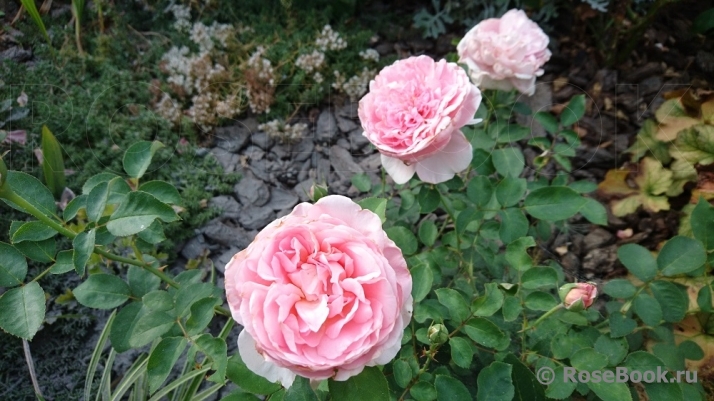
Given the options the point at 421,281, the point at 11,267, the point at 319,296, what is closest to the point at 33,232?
the point at 11,267

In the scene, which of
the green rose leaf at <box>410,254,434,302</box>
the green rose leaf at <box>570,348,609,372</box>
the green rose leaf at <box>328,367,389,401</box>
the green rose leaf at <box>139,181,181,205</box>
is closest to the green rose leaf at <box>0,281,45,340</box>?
the green rose leaf at <box>139,181,181,205</box>

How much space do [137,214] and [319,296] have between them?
0.31 meters

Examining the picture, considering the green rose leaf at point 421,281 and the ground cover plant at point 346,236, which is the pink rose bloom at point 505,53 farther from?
the green rose leaf at point 421,281

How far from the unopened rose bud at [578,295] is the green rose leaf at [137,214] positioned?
1.95ft

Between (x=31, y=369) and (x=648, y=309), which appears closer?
(x=648, y=309)

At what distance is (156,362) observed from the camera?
74cm

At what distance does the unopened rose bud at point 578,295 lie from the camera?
0.79m

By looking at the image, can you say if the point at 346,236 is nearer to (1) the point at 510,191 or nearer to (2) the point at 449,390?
(2) the point at 449,390

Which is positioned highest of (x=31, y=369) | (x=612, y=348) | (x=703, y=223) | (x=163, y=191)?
(x=163, y=191)

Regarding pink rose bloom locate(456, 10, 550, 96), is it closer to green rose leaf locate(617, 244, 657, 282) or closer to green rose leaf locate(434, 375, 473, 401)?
green rose leaf locate(617, 244, 657, 282)

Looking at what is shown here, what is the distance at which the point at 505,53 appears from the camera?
103 cm

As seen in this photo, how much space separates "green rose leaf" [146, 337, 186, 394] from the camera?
2.39ft

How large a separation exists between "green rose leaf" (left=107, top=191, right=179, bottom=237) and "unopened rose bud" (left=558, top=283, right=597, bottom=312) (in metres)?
0.59

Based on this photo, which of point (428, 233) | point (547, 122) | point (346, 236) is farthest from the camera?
point (547, 122)
